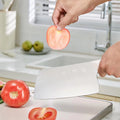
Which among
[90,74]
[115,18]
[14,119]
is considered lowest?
[14,119]

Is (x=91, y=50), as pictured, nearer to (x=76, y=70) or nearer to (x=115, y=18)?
(x=115, y=18)

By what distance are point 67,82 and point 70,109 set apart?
4.0 inches

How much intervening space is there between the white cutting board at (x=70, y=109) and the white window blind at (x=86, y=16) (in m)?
1.12

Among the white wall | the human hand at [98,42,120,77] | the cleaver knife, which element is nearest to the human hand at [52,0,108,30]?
the cleaver knife

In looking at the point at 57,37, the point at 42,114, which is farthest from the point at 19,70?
the point at 42,114

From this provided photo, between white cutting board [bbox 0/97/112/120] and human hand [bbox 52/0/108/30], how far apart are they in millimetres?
302

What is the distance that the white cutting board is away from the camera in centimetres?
120

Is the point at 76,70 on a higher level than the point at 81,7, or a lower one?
lower

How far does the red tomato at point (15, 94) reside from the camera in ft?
4.20

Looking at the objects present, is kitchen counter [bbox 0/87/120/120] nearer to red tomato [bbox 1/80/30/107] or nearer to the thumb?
red tomato [bbox 1/80/30/107]

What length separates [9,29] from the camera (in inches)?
95.5

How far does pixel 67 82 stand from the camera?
1.25 metres

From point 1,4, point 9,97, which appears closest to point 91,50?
point 1,4

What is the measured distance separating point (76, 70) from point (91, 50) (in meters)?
1.04
